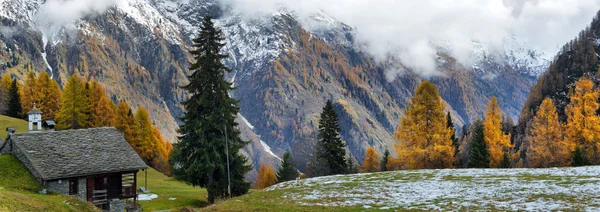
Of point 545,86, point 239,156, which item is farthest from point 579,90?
point 545,86

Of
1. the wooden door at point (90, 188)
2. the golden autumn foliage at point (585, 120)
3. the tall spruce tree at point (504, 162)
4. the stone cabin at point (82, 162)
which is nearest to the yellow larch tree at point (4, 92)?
the stone cabin at point (82, 162)

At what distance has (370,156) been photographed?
111062 mm

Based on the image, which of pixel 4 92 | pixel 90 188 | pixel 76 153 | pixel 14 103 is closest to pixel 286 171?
pixel 90 188

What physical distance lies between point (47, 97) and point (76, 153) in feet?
216

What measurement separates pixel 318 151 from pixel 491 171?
106 ft

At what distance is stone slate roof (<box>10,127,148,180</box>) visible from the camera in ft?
154

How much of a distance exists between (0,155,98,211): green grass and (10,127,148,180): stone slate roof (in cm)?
128

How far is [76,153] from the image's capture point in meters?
49.5

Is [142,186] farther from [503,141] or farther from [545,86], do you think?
[545,86]

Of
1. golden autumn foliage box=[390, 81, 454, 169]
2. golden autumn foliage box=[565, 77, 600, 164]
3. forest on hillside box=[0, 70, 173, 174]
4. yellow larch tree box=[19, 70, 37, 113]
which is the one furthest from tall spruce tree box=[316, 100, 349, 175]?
yellow larch tree box=[19, 70, 37, 113]

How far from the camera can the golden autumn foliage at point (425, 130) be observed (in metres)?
55.5

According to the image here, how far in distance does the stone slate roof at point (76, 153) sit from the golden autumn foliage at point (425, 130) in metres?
28.9

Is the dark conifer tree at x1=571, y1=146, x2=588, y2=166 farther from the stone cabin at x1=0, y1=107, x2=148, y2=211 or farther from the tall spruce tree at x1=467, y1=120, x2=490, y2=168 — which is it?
the stone cabin at x1=0, y1=107, x2=148, y2=211

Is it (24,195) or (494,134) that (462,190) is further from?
(494,134)
